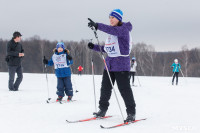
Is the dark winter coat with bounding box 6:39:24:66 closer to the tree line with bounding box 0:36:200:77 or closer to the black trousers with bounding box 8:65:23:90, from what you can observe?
the black trousers with bounding box 8:65:23:90

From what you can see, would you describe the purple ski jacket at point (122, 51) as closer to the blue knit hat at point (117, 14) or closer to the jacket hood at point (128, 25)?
the jacket hood at point (128, 25)

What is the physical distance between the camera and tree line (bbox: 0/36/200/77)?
54.8 m

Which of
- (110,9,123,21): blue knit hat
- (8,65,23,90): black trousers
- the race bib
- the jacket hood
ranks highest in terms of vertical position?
(110,9,123,21): blue knit hat

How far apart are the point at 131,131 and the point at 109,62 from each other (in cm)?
119

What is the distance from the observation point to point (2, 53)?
59656 mm

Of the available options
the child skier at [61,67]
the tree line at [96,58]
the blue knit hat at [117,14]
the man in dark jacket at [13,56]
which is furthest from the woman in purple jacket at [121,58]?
the tree line at [96,58]

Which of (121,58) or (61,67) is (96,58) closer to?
(61,67)

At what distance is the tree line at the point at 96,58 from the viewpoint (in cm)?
5482

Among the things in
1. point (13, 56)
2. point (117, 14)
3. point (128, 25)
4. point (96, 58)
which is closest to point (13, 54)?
point (13, 56)

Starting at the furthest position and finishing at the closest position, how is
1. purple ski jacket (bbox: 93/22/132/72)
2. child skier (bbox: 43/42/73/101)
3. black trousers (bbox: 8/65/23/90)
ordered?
black trousers (bbox: 8/65/23/90) → child skier (bbox: 43/42/73/101) → purple ski jacket (bbox: 93/22/132/72)

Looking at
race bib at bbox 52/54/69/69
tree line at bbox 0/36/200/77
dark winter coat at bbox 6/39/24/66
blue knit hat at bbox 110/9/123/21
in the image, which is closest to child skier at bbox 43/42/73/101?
race bib at bbox 52/54/69/69

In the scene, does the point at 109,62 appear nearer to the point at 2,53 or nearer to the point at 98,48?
the point at 98,48

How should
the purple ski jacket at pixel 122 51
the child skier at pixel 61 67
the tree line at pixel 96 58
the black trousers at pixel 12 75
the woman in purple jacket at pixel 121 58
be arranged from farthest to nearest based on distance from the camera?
the tree line at pixel 96 58 → the black trousers at pixel 12 75 → the child skier at pixel 61 67 → the woman in purple jacket at pixel 121 58 → the purple ski jacket at pixel 122 51

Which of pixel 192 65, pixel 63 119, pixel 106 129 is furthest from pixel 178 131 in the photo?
pixel 192 65
